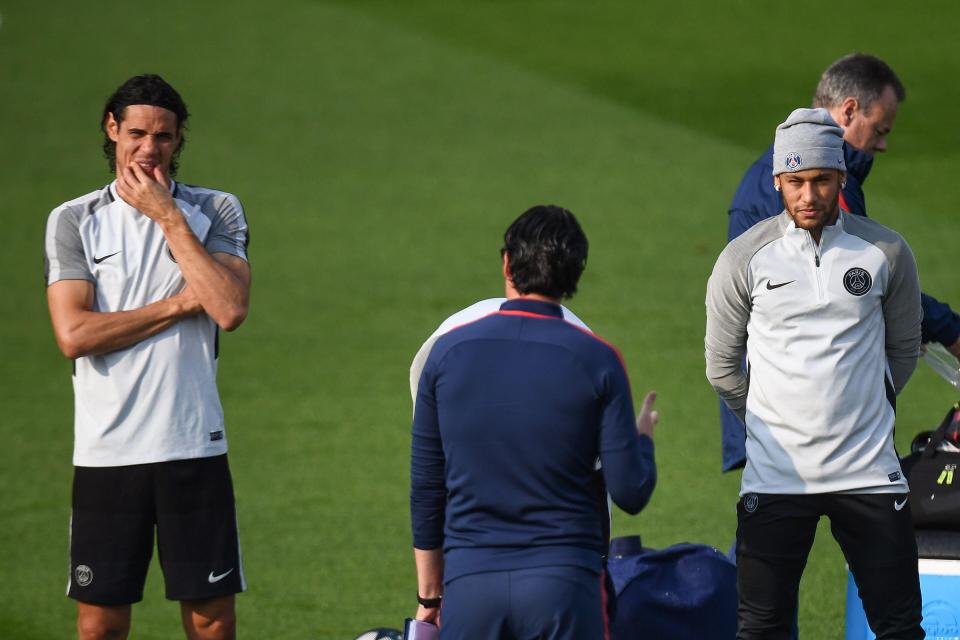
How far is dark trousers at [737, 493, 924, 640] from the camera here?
3.93 meters

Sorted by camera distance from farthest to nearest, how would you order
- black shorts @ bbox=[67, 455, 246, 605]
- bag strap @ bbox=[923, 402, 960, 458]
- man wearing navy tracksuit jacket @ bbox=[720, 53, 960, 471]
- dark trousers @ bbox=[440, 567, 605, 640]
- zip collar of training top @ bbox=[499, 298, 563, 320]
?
man wearing navy tracksuit jacket @ bbox=[720, 53, 960, 471] < bag strap @ bbox=[923, 402, 960, 458] < black shorts @ bbox=[67, 455, 246, 605] < zip collar of training top @ bbox=[499, 298, 563, 320] < dark trousers @ bbox=[440, 567, 605, 640]

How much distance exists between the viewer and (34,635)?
19.2 feet

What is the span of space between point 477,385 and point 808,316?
1.13m

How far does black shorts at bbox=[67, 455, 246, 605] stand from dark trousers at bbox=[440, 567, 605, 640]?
45.2 inches

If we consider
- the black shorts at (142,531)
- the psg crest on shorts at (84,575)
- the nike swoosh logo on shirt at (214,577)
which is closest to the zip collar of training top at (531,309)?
the black shorts at (142,531)

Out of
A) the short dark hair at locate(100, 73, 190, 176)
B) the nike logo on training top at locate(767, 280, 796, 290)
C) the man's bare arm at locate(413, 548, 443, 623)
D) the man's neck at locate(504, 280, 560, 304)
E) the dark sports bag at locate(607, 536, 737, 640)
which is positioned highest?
the short dark hair at locate(100, 73, 190, 176)

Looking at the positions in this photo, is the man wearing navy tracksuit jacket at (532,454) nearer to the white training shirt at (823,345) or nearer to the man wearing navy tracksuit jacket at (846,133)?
the white training shirt at (823,345)

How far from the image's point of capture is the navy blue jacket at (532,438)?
3316 millimetres

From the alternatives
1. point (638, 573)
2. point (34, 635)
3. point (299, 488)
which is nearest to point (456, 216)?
point (299, 488)

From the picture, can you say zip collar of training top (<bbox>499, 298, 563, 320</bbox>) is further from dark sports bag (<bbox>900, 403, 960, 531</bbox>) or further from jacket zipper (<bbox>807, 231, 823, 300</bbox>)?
dark sports bag (<bbox>900, 403, 960, 531</bbox>)

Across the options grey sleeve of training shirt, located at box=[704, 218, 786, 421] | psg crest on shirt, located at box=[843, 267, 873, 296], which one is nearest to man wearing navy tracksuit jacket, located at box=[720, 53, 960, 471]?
grey sleeve of training shirt, located at box=[704, 218, 786, 421]

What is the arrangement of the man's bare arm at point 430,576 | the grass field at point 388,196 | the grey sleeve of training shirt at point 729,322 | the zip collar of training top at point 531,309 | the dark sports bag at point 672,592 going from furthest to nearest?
the grass field at point 388,196, the dark sports bag at point 672,592, the grey sleeve of training shirt at point 729,322, the man's bare arm at point 430,576, the zip collar of training top at point 531,309

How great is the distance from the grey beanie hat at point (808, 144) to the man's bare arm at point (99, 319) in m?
1.77

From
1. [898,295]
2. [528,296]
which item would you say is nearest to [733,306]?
[898,295]
